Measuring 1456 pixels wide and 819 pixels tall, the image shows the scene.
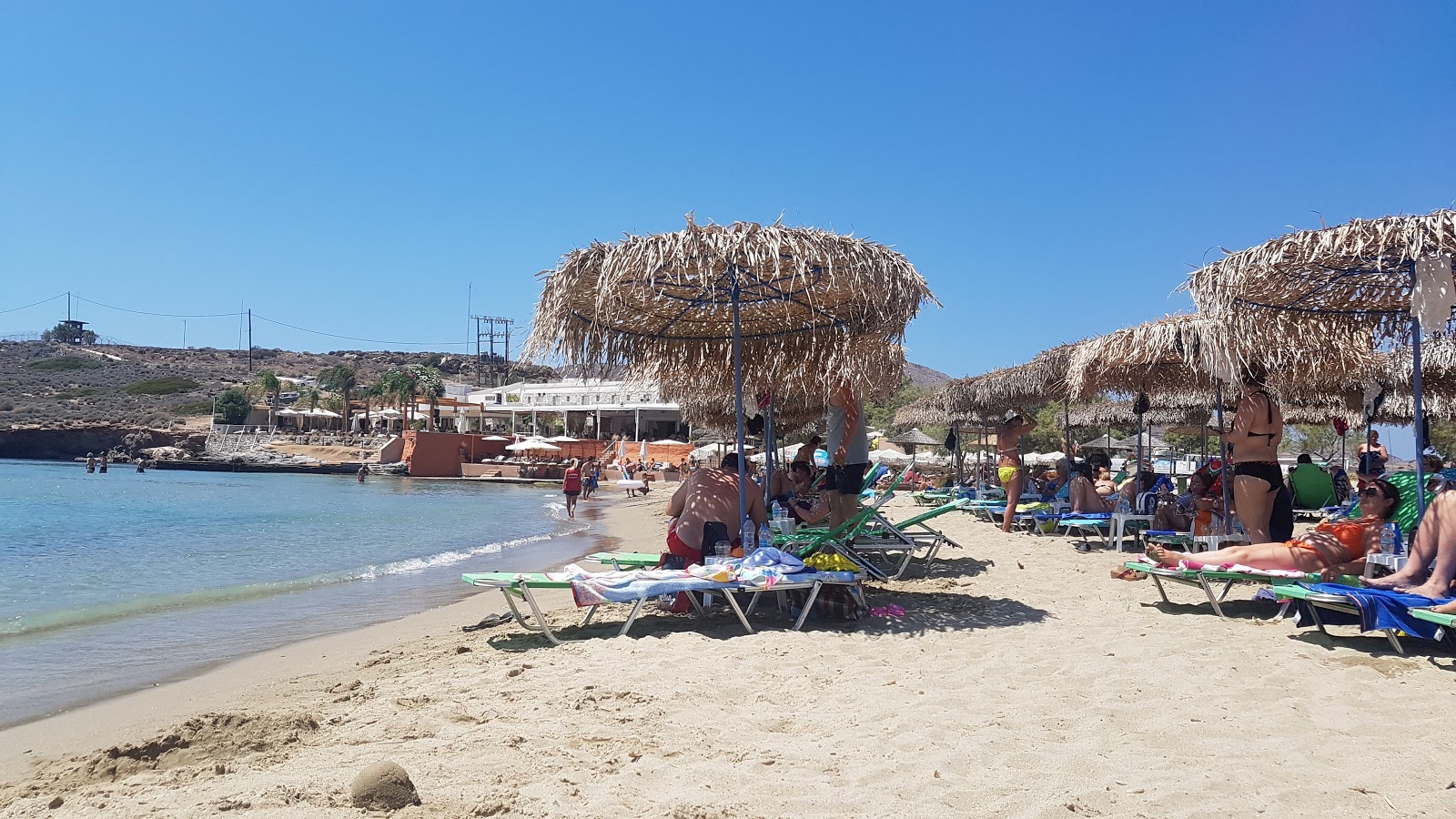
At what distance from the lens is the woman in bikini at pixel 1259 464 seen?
20.7 ft

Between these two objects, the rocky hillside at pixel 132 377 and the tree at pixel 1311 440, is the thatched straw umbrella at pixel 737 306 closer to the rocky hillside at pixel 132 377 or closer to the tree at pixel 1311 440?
the tree at pixel 1311 440

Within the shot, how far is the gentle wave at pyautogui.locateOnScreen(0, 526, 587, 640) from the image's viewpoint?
761cm

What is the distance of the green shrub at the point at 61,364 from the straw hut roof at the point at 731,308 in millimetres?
105475

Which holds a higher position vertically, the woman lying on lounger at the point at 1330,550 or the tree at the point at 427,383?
the tree at the point at 427,383

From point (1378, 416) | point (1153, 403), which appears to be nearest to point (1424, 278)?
point (1153, 403)

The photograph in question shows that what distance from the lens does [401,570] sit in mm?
11133

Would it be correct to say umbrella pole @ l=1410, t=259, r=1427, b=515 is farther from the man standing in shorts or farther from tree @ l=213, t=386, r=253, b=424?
tree @ l=213, t=386, r=253, b=424

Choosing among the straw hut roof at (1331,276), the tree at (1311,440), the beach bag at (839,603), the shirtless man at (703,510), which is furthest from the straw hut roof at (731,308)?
the tree at (1311,440)

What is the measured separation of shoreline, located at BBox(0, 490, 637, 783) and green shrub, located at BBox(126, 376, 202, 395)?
89.8 meters

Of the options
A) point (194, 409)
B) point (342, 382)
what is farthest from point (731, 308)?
point (194, 409)

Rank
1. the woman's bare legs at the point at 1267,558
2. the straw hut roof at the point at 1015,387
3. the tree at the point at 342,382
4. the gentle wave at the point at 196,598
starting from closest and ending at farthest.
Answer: the woman's bare legs at the point at 1267,558
the gentle wave at the point at 196,598
the straw hut roof at the point at 1015,387
the tree at the point at 342,382

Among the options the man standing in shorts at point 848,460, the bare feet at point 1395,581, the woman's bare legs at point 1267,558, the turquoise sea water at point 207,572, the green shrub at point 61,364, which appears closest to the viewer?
the bare feet at point 1395,581

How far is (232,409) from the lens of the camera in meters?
68.6

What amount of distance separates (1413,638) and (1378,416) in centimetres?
1236
